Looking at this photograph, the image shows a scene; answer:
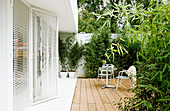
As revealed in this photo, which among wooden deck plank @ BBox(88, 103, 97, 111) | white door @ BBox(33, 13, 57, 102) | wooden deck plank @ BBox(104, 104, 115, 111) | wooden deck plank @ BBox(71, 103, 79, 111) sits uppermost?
white door @ BBox(33, 13, 57, 102)

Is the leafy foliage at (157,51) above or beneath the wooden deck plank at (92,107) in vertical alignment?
above

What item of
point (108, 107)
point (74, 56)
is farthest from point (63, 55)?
point (108, 107)

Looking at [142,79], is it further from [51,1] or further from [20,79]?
[51,1]

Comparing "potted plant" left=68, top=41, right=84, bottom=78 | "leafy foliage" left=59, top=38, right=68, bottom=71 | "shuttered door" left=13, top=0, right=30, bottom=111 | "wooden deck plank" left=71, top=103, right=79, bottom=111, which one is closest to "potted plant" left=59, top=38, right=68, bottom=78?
"leafy foliage" left=59, top=38, right=68, bottom=71

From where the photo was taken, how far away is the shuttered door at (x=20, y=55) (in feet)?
9.50

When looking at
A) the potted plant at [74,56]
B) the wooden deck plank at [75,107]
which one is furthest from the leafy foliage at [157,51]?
the potted plant at [74,56]

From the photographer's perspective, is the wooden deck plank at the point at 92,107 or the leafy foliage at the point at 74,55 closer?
the wooden deck plank at the point at 92,107

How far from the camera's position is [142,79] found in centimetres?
167

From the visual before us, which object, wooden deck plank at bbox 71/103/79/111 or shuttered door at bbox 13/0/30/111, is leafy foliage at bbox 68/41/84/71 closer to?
wooden deck plank at bbox 71/103/79/111

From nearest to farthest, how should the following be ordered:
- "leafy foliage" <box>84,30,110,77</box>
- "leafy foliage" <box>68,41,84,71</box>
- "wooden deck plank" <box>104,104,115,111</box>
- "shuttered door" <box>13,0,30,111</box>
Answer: "shuttered door" <box>13,0,30,111</box> < "wooden deck plank" <box>104,104,115,111</box> < "leafy foliage" <box>84,30,110,77</box> < "leafy foliage" <box>68,41,84,71</box>

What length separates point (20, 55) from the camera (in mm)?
3133

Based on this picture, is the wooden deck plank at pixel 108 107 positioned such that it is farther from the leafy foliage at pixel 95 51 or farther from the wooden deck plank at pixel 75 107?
the leafy foliage at pixel 95 51

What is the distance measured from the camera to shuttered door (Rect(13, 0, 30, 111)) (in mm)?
2896

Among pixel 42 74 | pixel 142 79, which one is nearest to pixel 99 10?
pixel 42 74
